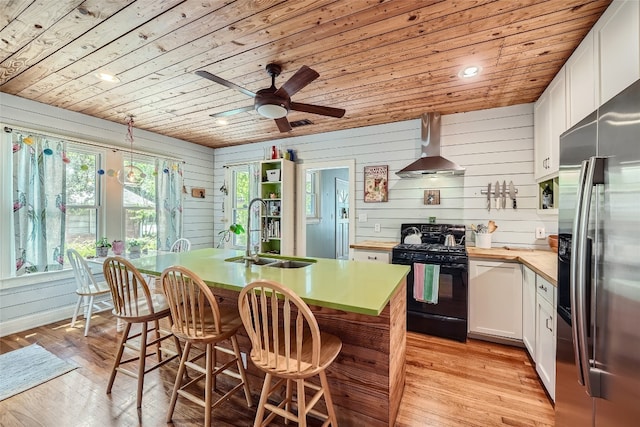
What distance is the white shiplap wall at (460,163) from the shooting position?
3121 millimetres

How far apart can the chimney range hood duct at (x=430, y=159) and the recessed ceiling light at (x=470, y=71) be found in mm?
956

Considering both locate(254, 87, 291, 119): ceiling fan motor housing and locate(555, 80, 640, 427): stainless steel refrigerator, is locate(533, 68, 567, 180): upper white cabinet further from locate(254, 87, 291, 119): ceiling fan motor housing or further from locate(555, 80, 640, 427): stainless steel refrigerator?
locate(254, 87, 291, 119): ceiling fan motor housing

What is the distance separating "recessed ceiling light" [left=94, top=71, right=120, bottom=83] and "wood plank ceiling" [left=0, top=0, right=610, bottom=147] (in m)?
0.05

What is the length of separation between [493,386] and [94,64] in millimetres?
4040

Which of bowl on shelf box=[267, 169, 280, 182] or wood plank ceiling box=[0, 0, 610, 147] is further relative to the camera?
bowl on shelf box=[267, 169, 280, 182]

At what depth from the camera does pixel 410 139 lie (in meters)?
3.69

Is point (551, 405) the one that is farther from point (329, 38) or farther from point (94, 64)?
point (94, 64)

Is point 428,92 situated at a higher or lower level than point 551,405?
higher

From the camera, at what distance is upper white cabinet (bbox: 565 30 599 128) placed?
1.70 m

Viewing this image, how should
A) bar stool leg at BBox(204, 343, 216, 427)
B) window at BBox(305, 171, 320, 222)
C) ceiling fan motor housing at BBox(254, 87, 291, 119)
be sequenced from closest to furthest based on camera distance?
bar stool leg at BBox(204, 343, 216, 427)
ceiling fan motor housing at BBox(254, 87, 291, 119)
window at BBox(305, 171, 320, 222)

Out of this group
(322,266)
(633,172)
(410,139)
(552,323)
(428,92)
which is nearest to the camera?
(633,172)

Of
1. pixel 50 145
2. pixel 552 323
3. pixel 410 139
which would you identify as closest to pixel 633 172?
pixel 552 323

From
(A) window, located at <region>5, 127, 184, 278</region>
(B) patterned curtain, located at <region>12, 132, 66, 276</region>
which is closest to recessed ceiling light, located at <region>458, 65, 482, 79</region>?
(A) window, located at <region>5, 127, 184, 278</region>

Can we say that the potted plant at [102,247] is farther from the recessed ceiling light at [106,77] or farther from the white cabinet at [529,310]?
the white cabinet at [529,310]
